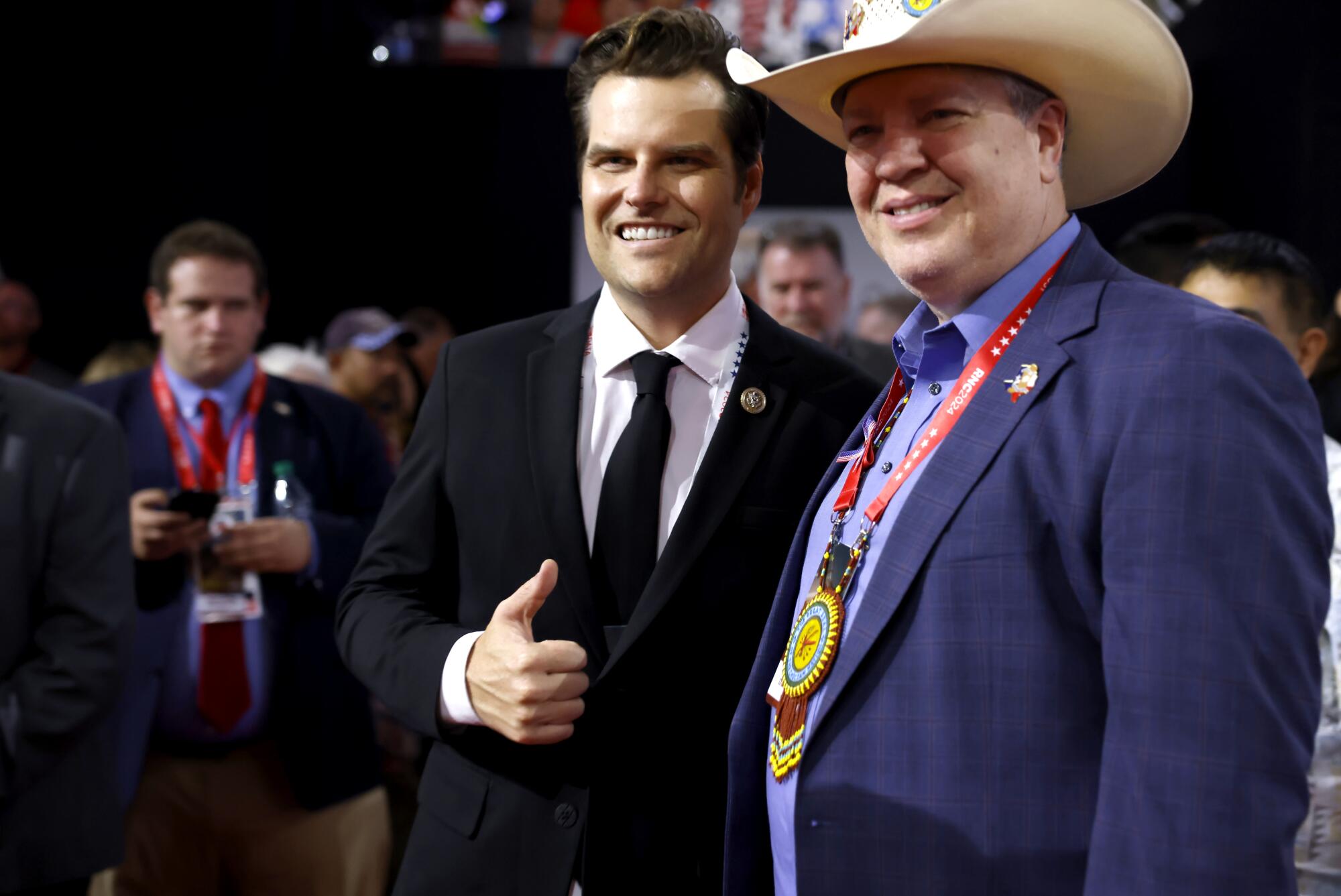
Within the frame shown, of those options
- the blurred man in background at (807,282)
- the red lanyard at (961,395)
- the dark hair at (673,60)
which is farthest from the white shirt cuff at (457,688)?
the blurred man in background at (807,282)

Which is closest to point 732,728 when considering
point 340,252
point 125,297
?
point 125,297

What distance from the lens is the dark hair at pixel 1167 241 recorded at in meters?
3.97

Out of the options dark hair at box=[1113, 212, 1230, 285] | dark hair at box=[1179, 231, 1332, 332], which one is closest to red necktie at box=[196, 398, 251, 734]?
dark hair at box=[1179, 231, 1332, 332]

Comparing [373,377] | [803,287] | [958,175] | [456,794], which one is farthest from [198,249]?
[958,175]

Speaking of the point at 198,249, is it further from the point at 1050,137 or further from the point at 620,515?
the point at 1050,137

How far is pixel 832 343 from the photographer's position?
444 centimetres

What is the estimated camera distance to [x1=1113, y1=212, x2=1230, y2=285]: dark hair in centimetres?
397

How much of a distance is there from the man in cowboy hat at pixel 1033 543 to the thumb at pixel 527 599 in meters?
0.29

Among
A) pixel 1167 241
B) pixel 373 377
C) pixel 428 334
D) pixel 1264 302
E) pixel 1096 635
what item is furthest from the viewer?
pixel 428 334

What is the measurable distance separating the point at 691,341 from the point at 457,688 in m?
0.62

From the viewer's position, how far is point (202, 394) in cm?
345

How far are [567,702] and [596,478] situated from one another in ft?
1.30

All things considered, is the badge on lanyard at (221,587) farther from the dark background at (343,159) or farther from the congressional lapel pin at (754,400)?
the dark background at (343,159)

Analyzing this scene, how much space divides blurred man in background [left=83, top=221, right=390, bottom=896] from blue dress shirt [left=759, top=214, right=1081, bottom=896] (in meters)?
1.97
